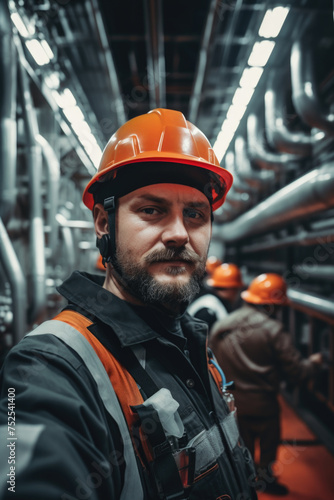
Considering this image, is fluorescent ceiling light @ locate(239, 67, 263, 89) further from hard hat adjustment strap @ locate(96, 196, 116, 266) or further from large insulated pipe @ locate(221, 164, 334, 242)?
hard hat adjustment strap @ locate(96, 196, 116, 266)

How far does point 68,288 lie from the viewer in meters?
0.96

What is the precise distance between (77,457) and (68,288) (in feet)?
1.49

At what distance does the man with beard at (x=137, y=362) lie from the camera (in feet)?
2.04

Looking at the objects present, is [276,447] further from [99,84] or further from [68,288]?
[99,84]

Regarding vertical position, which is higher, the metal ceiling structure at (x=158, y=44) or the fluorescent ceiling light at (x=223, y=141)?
the metal ceiling structure at (x=158, y=44)

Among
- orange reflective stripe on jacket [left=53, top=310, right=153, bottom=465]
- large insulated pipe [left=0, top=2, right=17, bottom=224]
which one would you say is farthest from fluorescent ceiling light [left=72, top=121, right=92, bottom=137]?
orange reflective stripe on jacket [left=53, top=310, right=153, bottom=465]

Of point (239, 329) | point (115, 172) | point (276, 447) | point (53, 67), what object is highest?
point (53, 67)

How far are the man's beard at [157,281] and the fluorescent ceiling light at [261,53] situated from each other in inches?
69.7

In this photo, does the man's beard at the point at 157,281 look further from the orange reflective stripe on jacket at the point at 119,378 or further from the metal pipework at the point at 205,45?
the metal pipework at the point at 205,45

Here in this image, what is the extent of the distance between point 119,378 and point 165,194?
529 mm

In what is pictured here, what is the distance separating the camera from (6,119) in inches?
67.0

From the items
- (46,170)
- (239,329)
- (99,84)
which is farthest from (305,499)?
(99,84)

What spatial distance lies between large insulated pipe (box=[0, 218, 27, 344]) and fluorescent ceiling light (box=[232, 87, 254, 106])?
1980 mm

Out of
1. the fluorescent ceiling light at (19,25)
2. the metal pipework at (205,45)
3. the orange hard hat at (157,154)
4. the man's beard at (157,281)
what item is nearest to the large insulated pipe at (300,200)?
the metal pipework at (205,45)
